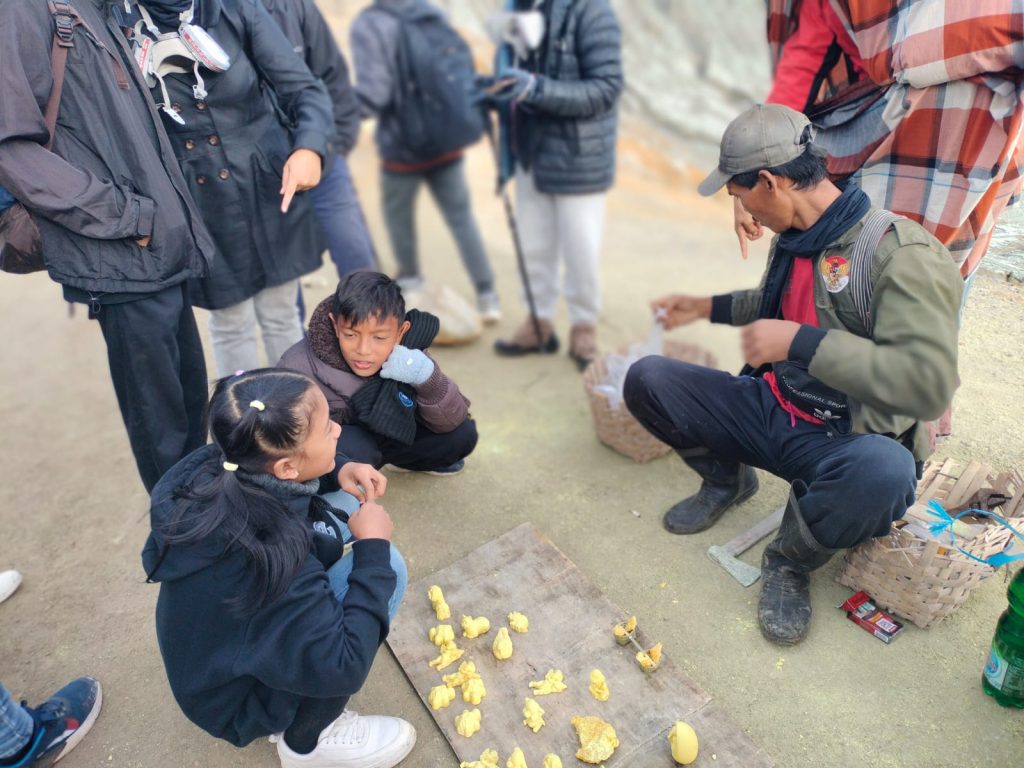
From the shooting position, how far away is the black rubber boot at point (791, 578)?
235 cm

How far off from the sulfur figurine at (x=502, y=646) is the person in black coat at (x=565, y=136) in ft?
6.55

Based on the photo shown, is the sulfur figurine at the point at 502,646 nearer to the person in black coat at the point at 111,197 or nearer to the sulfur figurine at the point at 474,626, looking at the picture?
the sulfur figurine at the point at 474,626

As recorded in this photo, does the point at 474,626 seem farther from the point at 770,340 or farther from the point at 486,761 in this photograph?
the point at 770,340

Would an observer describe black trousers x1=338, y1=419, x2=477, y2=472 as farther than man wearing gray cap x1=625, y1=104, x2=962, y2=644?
Yes

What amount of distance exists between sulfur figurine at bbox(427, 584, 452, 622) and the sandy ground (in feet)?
0.65

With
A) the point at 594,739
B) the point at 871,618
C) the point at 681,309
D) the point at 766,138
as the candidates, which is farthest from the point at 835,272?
the point at 594,739

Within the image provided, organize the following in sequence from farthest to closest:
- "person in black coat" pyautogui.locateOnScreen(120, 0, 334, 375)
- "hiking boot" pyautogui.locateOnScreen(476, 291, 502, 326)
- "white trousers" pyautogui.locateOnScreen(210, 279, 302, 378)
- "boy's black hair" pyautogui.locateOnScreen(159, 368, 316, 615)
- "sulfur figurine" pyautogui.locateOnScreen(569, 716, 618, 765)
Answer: "hiking boot" pyautogui.locateOnScreen(476, 291, 502, 326), "white trousers" pyautogui.locateOnScreen(210, 279, 302, 378), "person in black coat" pyautogui.locateOnScreen(120, 0, 334, 375), "sulfur figurine" pyautogui.locateOnScreen(569, 716, 618, 765), "boy's black hair" pyautogui.locateOnScreen(159, 368, 316, 615)

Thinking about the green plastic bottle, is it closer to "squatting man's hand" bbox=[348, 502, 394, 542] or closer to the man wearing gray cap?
the man wearing gray cap

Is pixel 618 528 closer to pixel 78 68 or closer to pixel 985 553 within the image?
pixel 985 553

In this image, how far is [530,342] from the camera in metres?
4.21

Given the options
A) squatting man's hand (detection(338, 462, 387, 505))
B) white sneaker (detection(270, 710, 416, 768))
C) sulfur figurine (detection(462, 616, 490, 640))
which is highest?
squatting man's hand (detection(338, 462, 387, 505))

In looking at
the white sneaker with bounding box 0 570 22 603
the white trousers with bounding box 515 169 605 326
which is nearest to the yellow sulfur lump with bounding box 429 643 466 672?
the white sneaker with bounding box 0 570 22 603

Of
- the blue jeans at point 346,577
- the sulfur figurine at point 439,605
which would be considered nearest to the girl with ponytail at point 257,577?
the blue jeans at point 346,577

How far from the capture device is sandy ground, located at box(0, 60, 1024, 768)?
7.02 feet
